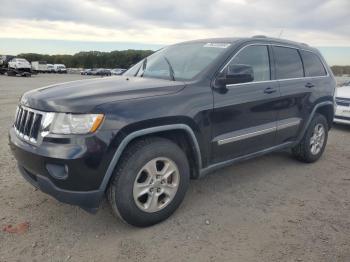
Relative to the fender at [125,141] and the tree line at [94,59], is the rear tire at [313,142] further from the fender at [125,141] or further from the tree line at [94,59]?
the tree line at [94,59]

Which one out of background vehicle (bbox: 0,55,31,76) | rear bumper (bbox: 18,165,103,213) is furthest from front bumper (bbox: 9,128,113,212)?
background vehicle (bbox: 0,55,31,76)

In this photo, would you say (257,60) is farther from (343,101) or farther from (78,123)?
(343,101)

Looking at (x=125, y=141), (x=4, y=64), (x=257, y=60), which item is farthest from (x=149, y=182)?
(x=4, y=64)

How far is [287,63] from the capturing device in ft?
15.6

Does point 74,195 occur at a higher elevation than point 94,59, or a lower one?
lower

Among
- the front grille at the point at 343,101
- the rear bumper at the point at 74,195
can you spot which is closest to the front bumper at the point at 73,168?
the rear bumper at the point at 74,195

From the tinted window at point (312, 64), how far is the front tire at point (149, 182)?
2.83 m

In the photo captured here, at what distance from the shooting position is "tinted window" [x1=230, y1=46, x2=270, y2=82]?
160 inches

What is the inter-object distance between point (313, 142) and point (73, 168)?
394 cm

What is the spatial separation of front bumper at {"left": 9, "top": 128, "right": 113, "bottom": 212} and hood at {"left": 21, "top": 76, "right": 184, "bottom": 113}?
0.99ft

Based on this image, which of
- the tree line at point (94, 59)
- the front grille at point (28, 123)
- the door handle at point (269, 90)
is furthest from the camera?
the tree line at point (94, 59)

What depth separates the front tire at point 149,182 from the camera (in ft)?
9.87

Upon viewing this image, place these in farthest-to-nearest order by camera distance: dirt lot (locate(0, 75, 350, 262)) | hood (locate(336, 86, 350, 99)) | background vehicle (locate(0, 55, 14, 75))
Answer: background vehicle (locate(0, 55, 14, 75)) < hood (locate(336, 86, 350, 99)) < dirt lot (locate(0, 75, 350, 262))

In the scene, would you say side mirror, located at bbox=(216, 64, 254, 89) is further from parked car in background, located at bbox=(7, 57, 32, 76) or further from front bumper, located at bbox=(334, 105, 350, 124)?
parked car in background, located at bbox=(7, 57, 32, 76)
